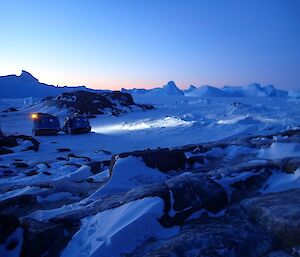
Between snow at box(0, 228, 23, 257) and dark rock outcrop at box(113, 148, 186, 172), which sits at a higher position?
dark rock outcrop at box(113, 148, 186, 172)

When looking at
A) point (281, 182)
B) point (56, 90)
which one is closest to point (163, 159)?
point (281, 182)

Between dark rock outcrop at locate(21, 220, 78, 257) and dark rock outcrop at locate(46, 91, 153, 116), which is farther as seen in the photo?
dark rock outcrop at locate(46, 91, 153, 116)

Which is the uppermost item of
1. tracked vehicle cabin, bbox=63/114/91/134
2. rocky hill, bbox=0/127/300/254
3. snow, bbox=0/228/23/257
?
rocky hill, bbox=0/127/300/254

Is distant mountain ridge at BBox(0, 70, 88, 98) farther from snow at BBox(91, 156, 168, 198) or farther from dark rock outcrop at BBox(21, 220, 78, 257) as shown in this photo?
dark rock outcrop at BBox(21, 220, 78, 257)

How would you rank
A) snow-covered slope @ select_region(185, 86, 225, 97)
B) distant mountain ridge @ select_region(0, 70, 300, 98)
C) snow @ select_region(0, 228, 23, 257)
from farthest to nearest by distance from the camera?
1. snow-covered slope @ select_region(185, 86, 225, 97)
2. distant mountain ridge @ select_region(0, 70, 300, 98)
3. snow @ select_region(0, 228, 23, 257)

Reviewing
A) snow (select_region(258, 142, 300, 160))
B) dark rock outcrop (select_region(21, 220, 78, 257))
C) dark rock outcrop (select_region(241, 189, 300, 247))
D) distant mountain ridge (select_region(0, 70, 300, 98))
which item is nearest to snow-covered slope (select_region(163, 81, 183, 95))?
distant mountain ridge (select_region(0, 70, 300, 98))

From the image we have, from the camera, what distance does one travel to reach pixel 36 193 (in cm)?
794

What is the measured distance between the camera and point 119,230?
488 centimetres

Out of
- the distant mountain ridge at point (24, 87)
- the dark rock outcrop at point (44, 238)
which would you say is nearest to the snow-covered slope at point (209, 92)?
the distant mountain ridge at point (24, 87)

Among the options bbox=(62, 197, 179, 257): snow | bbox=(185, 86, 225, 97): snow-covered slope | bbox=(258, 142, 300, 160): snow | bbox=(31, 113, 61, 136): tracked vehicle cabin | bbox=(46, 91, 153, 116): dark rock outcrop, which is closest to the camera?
bbox=(62, 197, 179, 257): snow

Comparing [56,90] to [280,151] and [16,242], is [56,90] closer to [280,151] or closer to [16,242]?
[280,151]

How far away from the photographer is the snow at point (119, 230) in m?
4.72

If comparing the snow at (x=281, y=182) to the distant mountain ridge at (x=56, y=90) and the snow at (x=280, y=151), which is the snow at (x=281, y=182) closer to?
the snow at (x=280, y=151)

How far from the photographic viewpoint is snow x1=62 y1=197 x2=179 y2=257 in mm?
4719
